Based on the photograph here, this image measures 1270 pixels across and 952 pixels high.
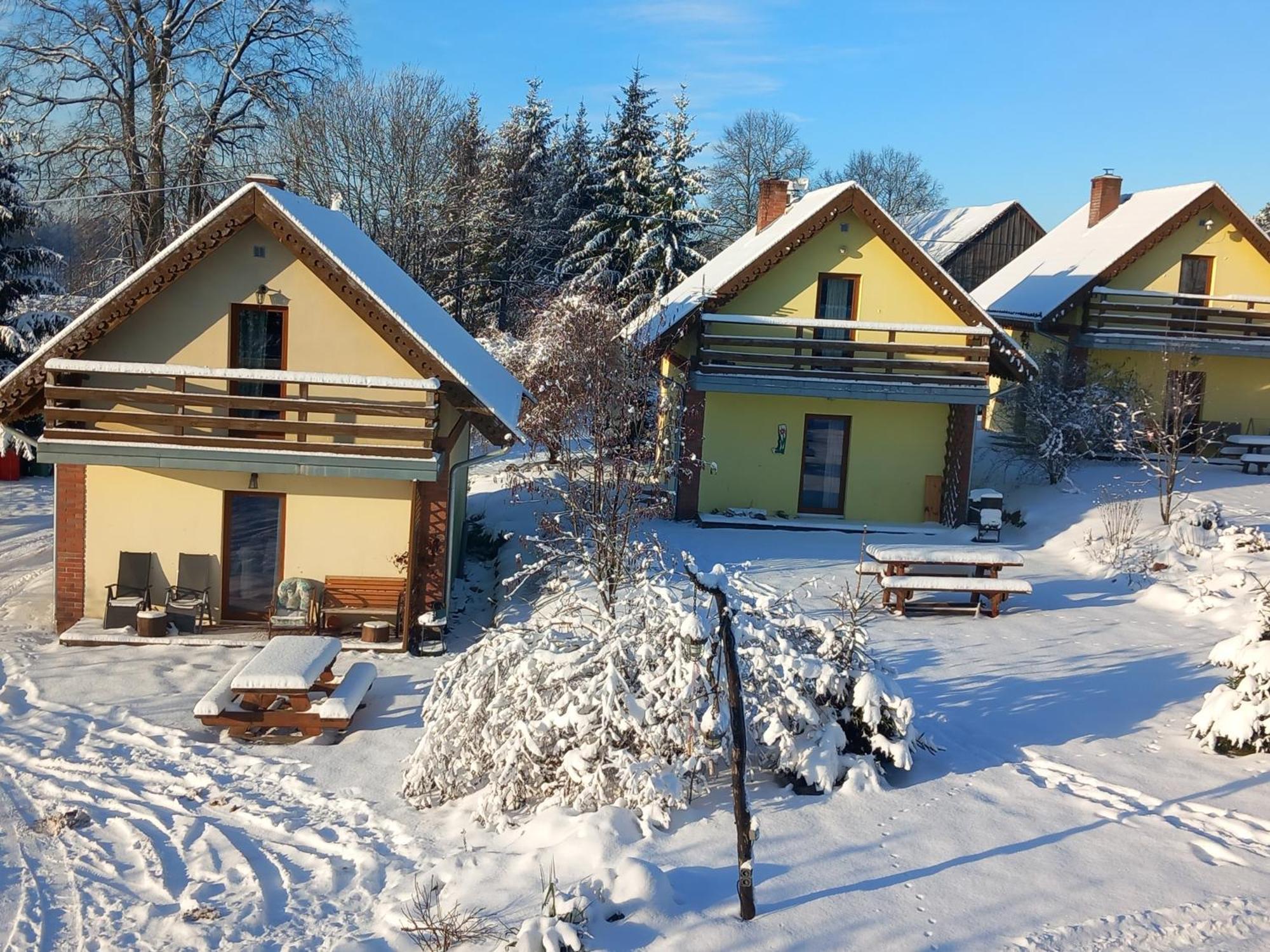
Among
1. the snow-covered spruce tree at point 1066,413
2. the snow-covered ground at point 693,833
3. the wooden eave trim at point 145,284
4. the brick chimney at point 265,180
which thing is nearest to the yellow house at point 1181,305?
the snow-covered spruce tree at point 1066,413

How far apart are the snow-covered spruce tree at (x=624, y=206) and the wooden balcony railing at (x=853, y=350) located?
16.2m

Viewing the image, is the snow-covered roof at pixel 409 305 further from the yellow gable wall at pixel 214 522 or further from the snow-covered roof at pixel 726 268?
the snow-covered roof at pixel 726 268

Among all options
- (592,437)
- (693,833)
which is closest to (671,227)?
(592,437)

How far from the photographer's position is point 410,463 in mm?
13227

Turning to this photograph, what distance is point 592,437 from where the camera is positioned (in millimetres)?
18172

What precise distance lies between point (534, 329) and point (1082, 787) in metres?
21.0

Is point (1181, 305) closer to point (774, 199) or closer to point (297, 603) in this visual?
point (774, 199)

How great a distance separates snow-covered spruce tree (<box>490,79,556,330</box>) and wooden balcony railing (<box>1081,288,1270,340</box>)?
831 inches

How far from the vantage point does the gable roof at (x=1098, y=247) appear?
78.0ft

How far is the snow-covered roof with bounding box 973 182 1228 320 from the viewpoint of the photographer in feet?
78.8

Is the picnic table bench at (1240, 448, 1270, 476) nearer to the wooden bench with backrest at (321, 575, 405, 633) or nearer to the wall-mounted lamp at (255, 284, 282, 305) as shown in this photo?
the wooden bench with backrest at (321, 575, 405, 633)

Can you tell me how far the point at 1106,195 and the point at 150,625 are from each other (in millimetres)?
26296

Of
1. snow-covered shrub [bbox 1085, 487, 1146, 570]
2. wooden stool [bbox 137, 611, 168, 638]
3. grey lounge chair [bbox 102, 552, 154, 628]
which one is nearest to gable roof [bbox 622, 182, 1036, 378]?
snow-covered shrub [bbox 1085, 487, 1146, 570]

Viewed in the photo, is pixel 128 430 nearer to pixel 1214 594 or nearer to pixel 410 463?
pixel 410 463
